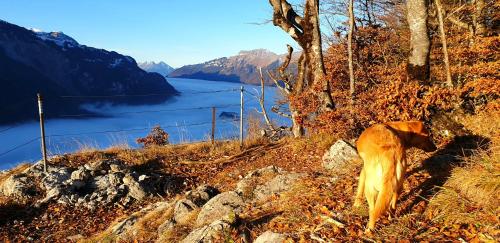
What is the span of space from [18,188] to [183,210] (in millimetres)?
5331

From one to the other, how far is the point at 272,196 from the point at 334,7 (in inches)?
385

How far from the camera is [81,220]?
8.76 metres

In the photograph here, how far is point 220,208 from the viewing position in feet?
20.5

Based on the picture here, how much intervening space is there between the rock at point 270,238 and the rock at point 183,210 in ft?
6.75

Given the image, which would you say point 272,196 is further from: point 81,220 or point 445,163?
point 81,220

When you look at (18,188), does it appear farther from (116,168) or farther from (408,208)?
(408,208)

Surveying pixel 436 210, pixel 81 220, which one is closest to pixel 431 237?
pixel 436 210

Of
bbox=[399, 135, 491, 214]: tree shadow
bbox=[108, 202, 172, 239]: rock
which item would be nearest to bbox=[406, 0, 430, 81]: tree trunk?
bbox=[399, 135, 491, 214]: tree shadow

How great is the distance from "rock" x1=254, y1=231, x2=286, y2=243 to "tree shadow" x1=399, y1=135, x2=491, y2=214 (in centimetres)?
131

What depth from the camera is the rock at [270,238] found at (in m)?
4.43

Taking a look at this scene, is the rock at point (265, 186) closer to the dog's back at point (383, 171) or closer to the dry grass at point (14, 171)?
the dog's back at point (383, 171)

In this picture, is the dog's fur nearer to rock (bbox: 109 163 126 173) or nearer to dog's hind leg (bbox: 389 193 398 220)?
dog's hind leg (bbox: 389 193 398 220)

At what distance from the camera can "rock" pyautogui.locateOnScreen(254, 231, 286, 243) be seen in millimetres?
4426

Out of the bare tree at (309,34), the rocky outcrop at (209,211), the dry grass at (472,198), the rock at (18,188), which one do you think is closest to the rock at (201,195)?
the rocky outcrop at (209,211)
